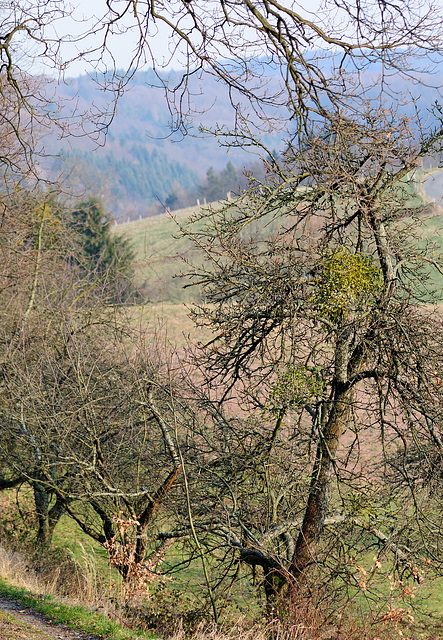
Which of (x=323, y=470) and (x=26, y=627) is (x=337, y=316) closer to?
(x=323, y=470)

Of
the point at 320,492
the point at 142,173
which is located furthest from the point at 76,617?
the point at 142,173

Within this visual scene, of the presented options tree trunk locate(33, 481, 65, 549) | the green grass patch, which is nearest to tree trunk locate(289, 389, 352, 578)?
the green grass patch

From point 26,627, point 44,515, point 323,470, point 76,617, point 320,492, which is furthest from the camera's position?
point 44,515

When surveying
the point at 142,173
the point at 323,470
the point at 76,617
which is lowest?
the point at 76,617

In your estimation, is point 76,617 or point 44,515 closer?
point 76,617

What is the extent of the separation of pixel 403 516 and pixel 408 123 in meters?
4.43

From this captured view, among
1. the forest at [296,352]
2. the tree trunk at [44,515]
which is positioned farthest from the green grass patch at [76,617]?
the tree trunk at [44,515]

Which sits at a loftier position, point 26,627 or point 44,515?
point 26,627

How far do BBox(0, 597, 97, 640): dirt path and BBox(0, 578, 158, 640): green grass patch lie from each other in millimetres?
99

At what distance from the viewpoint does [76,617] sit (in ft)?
Answer: 21.0

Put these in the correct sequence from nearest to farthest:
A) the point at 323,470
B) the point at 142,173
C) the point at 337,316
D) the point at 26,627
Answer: the point at 26,627, the point at 337,316, the point at 323,470, the point at 142,173

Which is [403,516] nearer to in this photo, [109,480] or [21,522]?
[109,480]

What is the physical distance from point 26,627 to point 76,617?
938 millimetres

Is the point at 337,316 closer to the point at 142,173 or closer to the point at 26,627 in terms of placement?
the point at 26,627
